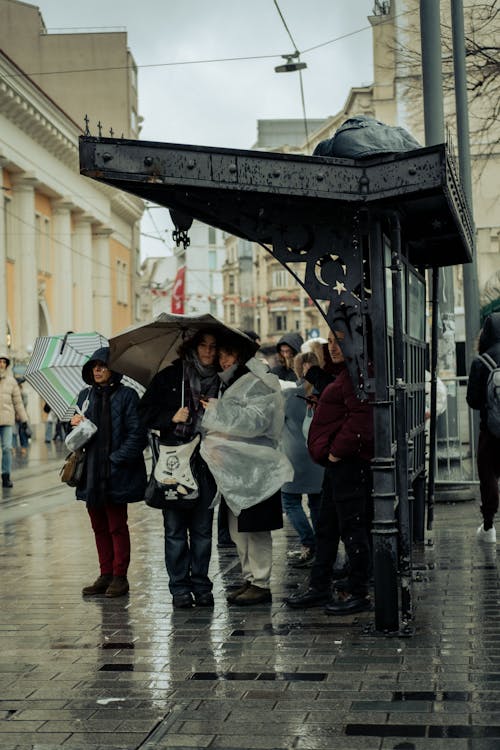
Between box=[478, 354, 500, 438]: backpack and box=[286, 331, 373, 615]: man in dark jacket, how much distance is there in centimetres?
226

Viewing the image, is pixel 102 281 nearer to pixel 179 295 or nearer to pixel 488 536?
pixel 179 295

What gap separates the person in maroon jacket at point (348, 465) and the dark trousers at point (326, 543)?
0.11 m

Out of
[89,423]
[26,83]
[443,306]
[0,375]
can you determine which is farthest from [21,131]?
[89,423]

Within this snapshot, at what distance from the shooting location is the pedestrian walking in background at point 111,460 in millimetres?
8641

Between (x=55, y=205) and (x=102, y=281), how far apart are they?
997 cm

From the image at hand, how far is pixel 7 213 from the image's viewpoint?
44.4 metres

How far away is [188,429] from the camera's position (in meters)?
8.25

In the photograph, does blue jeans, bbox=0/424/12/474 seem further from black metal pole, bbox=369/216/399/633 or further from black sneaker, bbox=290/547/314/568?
black metal pole, bbox=369/216/399/633

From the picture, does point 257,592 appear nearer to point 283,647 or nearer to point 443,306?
point 283,647

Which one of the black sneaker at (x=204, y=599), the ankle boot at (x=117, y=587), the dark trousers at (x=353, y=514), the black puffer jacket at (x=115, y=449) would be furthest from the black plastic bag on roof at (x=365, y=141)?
the ankle boot at (x=117, y=587)

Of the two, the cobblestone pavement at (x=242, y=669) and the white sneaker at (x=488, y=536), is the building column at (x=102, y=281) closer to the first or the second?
the white sneaker at (x=488, y=536)

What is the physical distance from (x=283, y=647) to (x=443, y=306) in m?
8.29

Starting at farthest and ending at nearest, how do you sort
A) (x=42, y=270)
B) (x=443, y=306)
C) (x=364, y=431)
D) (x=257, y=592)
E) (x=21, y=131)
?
(x=42, y=270) < (x=21, y=131) < (x=443, y=306) < (x=257, y=592) < (x=364, y=431)

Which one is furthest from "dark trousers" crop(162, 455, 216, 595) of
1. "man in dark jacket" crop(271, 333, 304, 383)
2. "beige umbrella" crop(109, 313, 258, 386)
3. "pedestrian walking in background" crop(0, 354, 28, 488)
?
"pedestrian walking in background" crop(0, 354, 28, 488)
